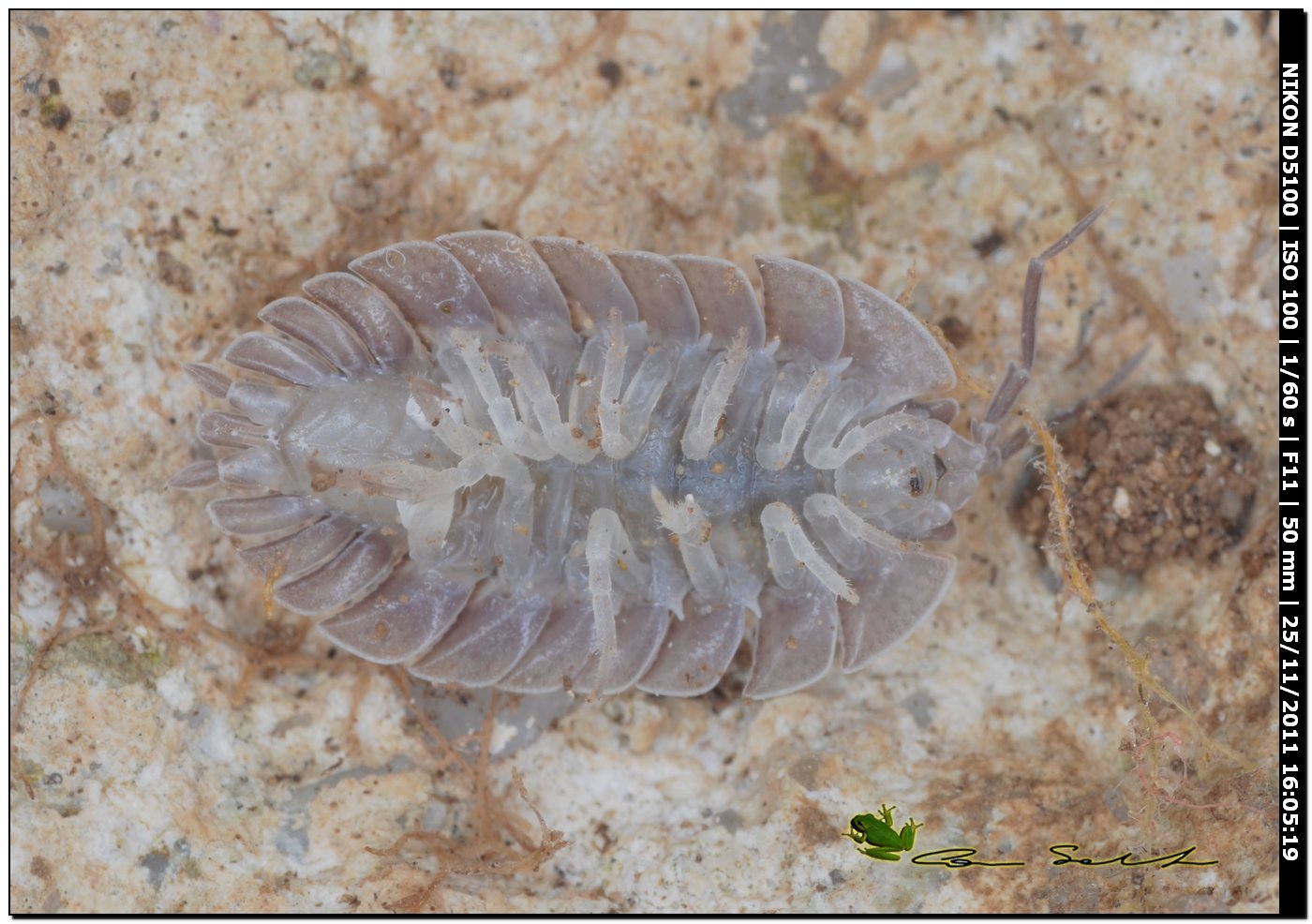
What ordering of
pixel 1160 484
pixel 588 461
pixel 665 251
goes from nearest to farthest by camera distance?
pixel 588 461
pixel 1160 484
pixel 665 251

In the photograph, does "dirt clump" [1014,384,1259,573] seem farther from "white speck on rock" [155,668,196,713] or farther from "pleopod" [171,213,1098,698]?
"white speck on rock" [155,668,196,713]

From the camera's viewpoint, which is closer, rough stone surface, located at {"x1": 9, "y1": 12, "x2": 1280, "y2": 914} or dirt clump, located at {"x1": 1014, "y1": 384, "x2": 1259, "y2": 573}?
rough stone surface, located at {"x1": 9, "y1": 12, "x2": 1280, "y2": 914}

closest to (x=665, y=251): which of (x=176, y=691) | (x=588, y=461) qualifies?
(x=588, y=461)

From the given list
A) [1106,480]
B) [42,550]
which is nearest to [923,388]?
[1106,480]

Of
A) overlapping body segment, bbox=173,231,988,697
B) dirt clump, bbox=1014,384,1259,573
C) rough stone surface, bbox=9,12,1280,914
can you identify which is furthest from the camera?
dirt clump, bbox=1014,384,1259,573
